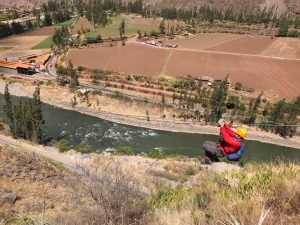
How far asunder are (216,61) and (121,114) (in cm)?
2791

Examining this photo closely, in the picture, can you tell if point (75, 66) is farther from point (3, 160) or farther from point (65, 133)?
point (3, 160)

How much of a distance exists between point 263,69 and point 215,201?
60635 mm

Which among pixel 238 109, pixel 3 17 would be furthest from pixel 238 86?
pixel 3 17

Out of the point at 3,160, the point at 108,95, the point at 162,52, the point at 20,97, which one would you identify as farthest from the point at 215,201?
the point at 162,52

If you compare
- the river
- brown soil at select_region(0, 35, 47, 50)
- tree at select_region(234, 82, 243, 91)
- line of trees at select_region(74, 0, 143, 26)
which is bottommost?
the river

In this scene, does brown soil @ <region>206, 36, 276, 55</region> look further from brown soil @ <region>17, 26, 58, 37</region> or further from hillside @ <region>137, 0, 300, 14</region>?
hillside @ <region>137, 0, 300, 14</region>

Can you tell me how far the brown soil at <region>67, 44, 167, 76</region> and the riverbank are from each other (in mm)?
10526

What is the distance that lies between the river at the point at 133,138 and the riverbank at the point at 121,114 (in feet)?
2.54

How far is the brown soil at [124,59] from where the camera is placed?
6325cm

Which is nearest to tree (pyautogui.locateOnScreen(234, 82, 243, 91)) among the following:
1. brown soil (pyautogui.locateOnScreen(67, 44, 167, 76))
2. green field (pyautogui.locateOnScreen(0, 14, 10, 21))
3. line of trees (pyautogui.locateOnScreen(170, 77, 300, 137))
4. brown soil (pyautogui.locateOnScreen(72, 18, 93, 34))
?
line of trees (pyautogui.locateOnScreen(170, 77, 300, 137))

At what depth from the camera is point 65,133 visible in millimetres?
44844

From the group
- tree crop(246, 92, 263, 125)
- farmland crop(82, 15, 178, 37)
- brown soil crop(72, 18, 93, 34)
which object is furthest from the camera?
brown soil crop(72, 18, 93, 34)

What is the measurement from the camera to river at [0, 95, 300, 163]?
139 ft

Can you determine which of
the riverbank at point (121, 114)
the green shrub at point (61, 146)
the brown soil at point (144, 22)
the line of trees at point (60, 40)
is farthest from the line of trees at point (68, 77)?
the brown soil at point (144, 22)
